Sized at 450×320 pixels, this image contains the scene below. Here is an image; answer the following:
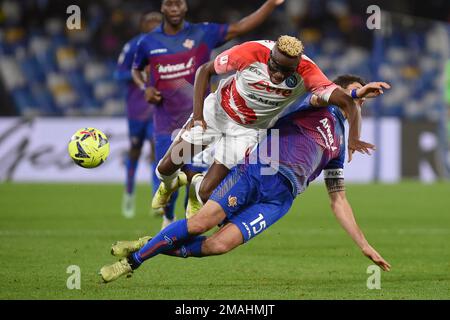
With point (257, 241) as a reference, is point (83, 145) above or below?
above

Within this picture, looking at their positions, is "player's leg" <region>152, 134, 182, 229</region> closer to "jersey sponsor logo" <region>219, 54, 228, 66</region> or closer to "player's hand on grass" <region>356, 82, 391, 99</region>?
"jersey sponsor logo" <region>219, 54, 228, 66</region>

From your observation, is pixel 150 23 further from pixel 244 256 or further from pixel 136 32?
pixel 136 32

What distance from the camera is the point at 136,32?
→ 22812 mm

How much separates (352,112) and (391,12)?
16.4 m

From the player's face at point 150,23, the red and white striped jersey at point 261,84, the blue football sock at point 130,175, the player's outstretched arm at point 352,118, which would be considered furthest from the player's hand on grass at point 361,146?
the blue football sock at point 130,175

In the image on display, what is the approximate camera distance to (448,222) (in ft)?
43.2

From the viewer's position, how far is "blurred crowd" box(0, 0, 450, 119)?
22156 millimetres

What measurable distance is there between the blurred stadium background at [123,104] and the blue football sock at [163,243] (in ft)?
13.9

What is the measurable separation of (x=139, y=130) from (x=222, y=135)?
4.90 meters

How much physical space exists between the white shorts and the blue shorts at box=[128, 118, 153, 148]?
4.78 meters

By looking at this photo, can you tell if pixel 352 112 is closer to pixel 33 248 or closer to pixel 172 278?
pixel 172 278

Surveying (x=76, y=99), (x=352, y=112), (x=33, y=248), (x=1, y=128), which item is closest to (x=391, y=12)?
(x=76, y=99)

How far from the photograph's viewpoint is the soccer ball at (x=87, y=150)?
8438 mm

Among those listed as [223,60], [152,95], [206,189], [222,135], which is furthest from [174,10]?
[223,60]
